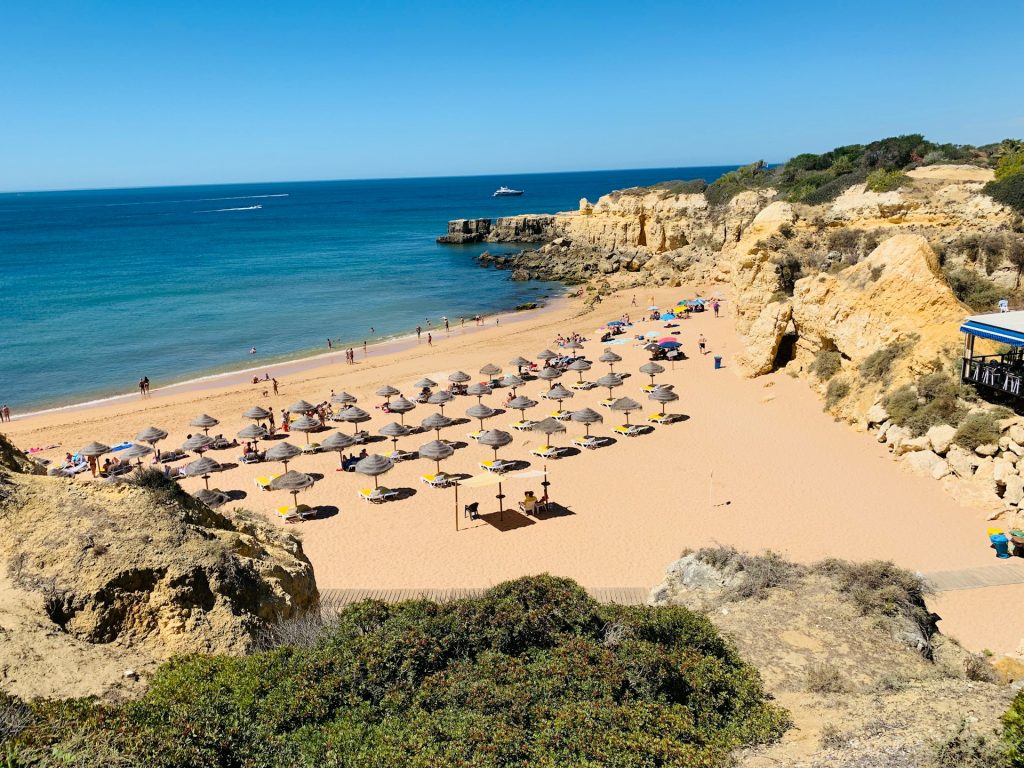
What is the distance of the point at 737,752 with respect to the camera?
20.4 ft

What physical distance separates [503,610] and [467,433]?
15.7 meters

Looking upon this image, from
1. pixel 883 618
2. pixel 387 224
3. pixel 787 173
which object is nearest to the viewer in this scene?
pixel 883 618

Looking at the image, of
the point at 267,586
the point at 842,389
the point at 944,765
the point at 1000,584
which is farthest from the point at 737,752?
the point at 842,389

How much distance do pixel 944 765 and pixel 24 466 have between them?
11.4 m

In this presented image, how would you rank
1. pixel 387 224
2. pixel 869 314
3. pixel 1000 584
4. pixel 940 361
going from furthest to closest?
pixel 387 224, pixel 869 314, pixel 940 361, pixel 1000 584

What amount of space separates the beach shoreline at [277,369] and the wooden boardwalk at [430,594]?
21.6 metres

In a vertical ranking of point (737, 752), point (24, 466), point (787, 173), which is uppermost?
point (787, 173)

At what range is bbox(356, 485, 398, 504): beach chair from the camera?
18.2m

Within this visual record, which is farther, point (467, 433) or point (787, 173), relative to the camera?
point (787, 173)

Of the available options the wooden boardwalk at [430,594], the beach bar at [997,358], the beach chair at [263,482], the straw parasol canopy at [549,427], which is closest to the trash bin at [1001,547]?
the beach bar at [997,358]

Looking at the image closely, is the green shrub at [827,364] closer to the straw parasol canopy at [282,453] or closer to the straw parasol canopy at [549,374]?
the straw parasol canopy at [549,374]

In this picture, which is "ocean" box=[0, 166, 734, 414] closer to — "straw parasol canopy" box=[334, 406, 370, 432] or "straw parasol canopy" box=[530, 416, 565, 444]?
"straw parasol canopy" box=[334, 406, 370, 432]

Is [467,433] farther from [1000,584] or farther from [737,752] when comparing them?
[737,752]

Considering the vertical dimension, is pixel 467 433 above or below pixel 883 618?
below
